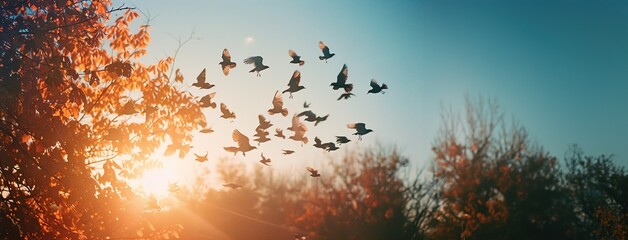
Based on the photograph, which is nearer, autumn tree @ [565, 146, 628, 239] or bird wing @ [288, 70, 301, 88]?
bird wing @ [288, 70, 301, 88]

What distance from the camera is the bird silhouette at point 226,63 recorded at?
5797 mm

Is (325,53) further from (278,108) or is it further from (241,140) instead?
(241,140)

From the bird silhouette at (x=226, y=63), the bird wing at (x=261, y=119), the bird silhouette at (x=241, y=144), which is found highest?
the bird silhouette at (x=226, y=63)

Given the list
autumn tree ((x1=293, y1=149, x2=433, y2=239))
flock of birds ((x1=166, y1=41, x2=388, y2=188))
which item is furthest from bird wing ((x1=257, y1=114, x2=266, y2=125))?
autumn tree ((x1=293, y1=149, x2=433, y2=239))

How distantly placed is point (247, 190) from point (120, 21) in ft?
125

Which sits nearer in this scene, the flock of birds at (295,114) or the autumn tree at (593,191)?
the flock of birds at (295,114)

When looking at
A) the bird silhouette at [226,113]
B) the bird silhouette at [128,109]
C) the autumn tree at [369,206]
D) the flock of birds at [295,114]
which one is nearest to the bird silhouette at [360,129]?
the flock of birds at [295,114]

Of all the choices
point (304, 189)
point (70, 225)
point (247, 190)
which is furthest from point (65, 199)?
point (304, 189)

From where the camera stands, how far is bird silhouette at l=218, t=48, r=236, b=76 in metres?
5.80

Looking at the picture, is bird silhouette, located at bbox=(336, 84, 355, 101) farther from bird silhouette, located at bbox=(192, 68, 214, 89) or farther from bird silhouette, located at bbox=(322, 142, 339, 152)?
bird silhouette, located at bbox=(192, 68, 214, 89)

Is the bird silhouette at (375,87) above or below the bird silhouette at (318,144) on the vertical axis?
above

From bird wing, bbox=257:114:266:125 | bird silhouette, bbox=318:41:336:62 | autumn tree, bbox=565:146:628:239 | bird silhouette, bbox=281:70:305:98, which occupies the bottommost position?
bird wing, bbox=257:114:266:125

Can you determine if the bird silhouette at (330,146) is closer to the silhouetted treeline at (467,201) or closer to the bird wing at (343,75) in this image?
the bird wing at (343,75)

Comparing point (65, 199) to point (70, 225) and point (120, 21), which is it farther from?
point (120, 21)
